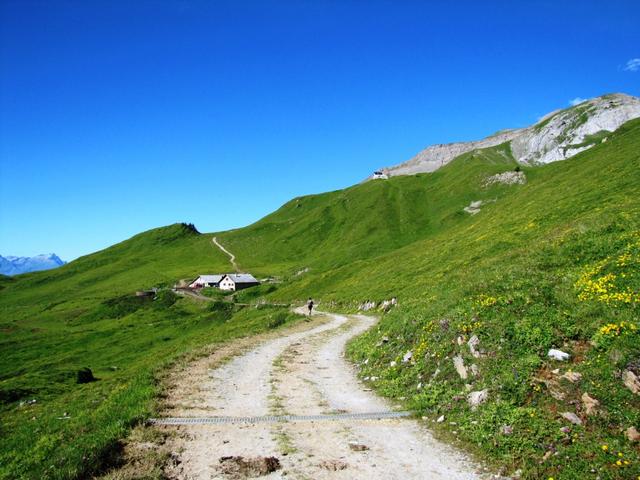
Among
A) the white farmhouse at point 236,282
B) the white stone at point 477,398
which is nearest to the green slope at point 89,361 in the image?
the white stone at point 477,398

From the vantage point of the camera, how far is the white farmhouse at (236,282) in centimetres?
14500

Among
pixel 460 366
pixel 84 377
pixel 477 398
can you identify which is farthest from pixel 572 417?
pixel 84 377

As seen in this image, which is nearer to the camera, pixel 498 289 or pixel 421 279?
pixel 498 289

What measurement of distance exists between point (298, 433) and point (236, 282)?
443ft

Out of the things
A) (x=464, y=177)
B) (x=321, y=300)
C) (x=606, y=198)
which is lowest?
(x=321, y=300)

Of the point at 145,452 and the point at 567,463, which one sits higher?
the point at 145,452

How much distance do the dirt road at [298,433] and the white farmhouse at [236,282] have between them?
12423 centimetres

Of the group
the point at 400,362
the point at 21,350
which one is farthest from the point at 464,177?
the point at 400,362

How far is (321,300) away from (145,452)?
206ft

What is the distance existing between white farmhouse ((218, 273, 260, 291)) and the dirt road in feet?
408

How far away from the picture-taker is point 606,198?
44.8m

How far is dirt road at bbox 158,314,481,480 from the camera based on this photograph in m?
10.7

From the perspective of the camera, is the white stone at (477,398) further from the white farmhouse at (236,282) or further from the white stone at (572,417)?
the white farmhouse at (236,282)

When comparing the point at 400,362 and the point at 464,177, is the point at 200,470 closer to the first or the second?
the point at 400,362
